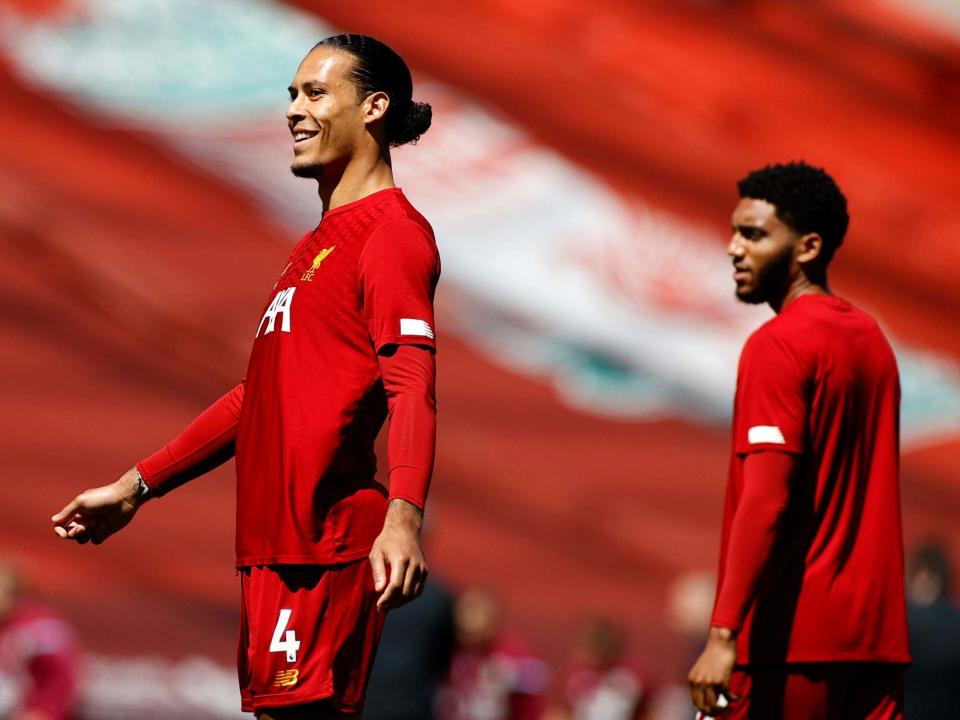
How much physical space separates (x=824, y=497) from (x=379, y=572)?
1.30m

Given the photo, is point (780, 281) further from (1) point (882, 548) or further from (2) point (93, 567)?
(2) point (93, 567)

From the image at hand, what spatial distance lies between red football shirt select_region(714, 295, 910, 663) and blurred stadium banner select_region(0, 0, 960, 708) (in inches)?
273

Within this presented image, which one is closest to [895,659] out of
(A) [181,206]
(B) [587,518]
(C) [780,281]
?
(C) [780,281]

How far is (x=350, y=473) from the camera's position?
3.23 metres

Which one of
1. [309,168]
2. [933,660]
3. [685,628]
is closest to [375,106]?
[309,168]

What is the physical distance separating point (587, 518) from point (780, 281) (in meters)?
6.97

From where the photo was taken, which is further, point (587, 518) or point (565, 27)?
point (565, 27)

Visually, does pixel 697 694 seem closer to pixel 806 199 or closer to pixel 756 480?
pixel 756 480

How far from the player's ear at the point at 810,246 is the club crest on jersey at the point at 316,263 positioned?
3.91 feet

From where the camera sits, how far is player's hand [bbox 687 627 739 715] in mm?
3561

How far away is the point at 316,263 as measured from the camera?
335cm

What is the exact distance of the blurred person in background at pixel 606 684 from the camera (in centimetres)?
917

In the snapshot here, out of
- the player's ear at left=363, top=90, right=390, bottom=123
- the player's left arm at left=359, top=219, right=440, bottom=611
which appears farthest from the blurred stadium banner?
the player's left arm at left=359, top=219, right=440, bottom=611

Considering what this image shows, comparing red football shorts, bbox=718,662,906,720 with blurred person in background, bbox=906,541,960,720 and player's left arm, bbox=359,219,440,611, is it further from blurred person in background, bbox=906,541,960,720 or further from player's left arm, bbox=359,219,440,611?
blurred person in background, bbox=906,541,960,720
